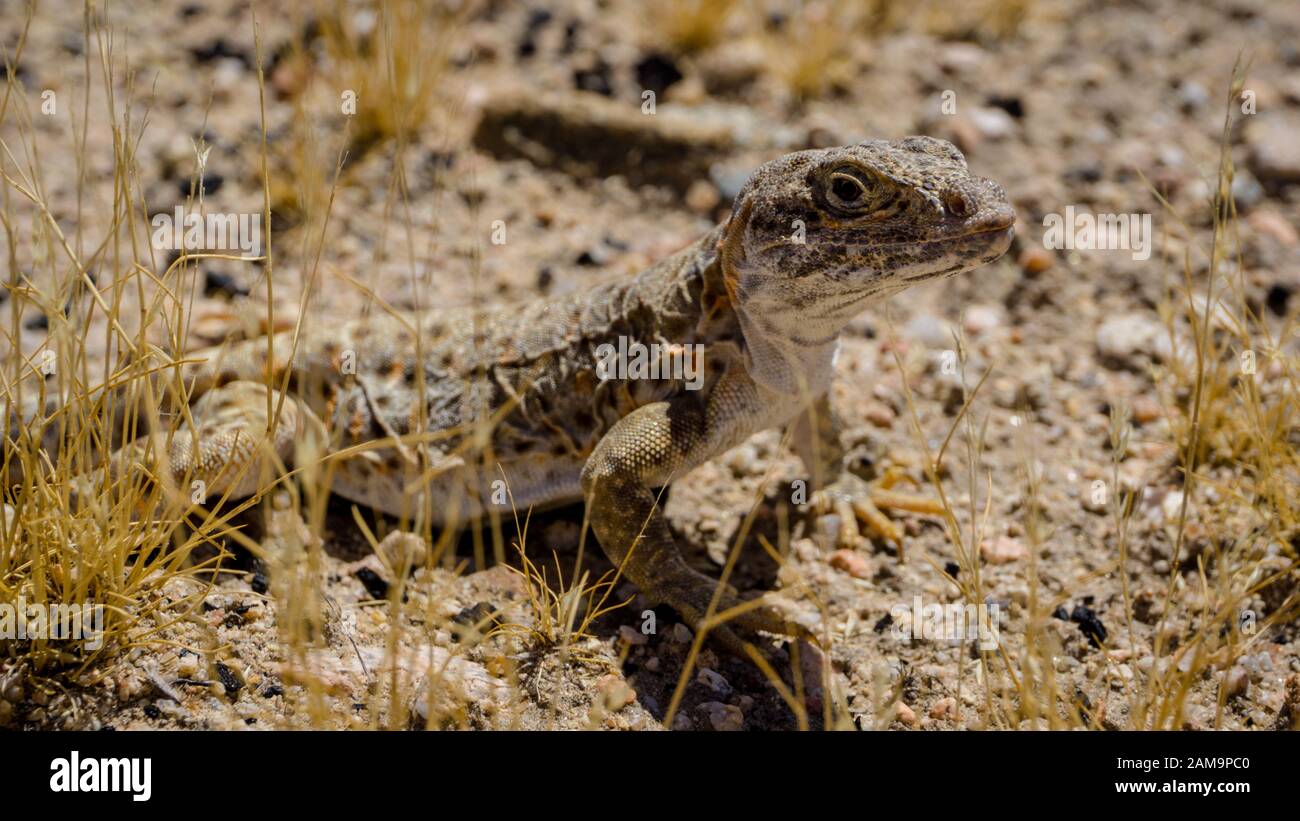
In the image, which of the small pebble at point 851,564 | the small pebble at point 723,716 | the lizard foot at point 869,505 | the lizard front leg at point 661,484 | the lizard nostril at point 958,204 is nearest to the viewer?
the lizard nostril at point 958,204

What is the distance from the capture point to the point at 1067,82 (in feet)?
28.2

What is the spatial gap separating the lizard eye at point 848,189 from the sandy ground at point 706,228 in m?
1.15

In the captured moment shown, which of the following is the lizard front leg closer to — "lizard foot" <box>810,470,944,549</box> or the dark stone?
"lizard foot" <box>810,470,944,549</box>

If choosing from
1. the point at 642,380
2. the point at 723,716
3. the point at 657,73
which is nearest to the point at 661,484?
the point at 642,380

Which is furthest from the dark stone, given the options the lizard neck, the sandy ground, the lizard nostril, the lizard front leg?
the lizard nostril

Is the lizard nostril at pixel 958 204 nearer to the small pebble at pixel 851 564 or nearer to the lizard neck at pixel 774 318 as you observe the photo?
the lizard neck at pixel 774 318

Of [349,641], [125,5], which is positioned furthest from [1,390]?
[125,5]

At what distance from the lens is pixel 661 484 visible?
4.70 meters

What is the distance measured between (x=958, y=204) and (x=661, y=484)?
5.37 feet

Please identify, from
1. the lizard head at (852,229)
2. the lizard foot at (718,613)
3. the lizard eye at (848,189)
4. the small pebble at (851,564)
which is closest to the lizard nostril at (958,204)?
the lizard head at (852,229)

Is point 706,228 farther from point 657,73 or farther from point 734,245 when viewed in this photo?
point 734,245

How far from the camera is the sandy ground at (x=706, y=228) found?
4.38 metres

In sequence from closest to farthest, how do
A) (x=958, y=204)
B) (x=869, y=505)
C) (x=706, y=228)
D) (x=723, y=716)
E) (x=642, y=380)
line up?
(x=958, y=204) → (x=723, y=716) → (x=642, y=380) → (x=869, y=505) → (x=706, y=228)
